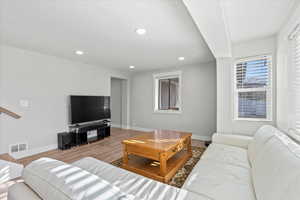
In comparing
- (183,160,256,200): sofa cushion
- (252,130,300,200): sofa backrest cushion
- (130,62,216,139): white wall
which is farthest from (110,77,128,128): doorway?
(252,130,300,200): sofa backrest cushion

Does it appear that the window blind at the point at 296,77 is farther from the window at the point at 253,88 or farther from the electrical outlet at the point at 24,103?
the electrical outlet at the point at 24,103

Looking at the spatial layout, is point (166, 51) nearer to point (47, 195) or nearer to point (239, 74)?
point (239, 74)

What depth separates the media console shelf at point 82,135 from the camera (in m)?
3.13

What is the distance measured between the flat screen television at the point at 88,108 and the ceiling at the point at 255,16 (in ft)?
11.7

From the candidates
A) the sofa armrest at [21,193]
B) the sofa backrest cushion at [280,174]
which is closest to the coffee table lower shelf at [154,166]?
the sofa backrest cushion at [280,174]

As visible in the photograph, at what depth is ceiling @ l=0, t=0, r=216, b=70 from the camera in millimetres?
1517

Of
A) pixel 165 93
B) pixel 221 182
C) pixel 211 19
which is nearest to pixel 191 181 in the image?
pixel 221 182

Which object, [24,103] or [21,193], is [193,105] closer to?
[21,193]

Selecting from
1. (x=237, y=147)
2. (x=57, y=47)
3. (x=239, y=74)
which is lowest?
(x=237, y=147)

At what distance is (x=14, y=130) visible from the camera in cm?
265

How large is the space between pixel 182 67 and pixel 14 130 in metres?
4.46

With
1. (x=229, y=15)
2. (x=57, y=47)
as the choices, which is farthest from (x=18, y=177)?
(x=229, y=15)

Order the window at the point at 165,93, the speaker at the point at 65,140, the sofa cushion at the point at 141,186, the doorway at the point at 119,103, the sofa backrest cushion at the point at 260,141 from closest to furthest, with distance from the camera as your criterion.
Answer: the sofa cushion at the point at 141,186
the sofa backrest cushion at the point at 260,141
the speaker at the point at 65,140
the window at the point at 165,93
the doorway at the point at 119,103

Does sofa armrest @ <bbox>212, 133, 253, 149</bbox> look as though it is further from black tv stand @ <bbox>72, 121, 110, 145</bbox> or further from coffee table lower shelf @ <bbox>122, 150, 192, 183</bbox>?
black tv stand @ <bbox>72, 121, 110, 145</bbox>
